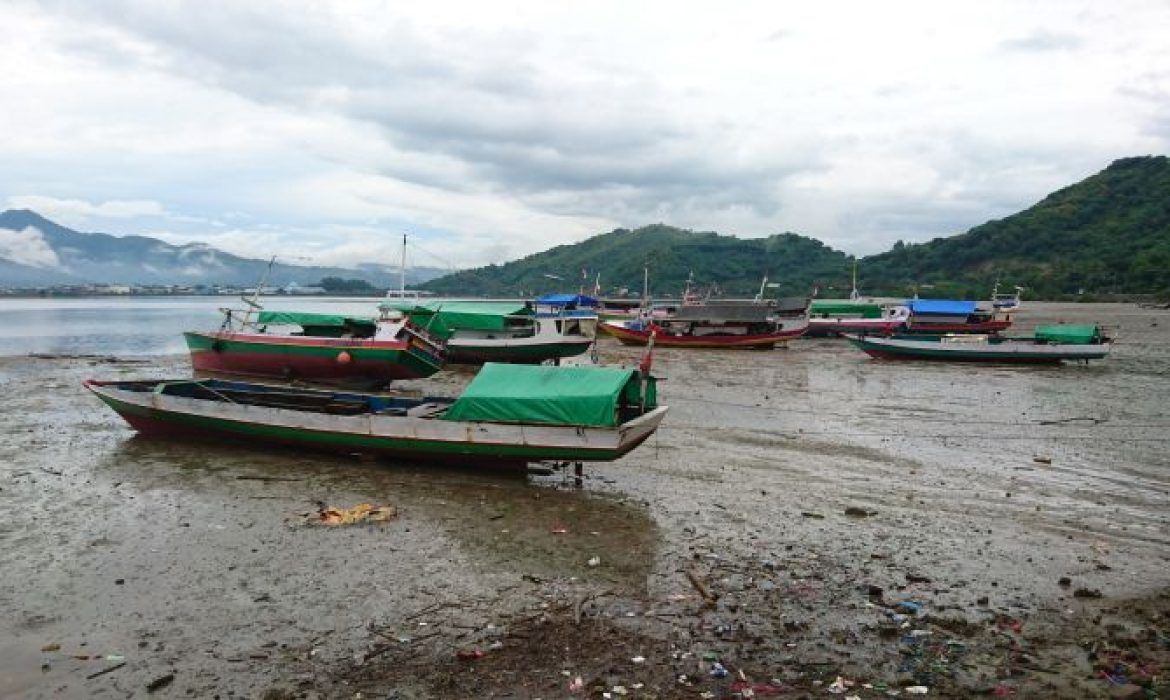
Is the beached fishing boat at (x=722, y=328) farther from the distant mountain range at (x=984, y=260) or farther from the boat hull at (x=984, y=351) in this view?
the distant mountain range at (x=984, y=260)

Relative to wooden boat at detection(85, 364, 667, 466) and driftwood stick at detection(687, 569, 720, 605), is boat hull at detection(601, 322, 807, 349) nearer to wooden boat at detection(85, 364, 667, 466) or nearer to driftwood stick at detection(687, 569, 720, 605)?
wooden boat at detection(85, 364, 667, 466)

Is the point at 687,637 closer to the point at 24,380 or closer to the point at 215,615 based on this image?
the point at 215,615

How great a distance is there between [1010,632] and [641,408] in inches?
250

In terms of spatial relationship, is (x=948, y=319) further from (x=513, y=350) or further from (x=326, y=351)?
(x=326, y=351)

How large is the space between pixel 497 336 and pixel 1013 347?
2065 centimetres

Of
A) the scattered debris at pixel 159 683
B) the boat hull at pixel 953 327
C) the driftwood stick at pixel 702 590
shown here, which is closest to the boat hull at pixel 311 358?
the driftwood stick at pixel 702 590

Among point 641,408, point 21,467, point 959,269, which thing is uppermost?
point 959,269

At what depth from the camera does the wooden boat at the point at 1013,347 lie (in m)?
28.3

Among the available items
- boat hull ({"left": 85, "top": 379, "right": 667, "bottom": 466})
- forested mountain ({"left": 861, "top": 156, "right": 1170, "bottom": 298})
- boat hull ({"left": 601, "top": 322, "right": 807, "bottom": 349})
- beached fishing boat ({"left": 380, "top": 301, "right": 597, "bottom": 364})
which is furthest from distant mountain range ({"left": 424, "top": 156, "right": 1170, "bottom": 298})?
boat hull ({"left": 85, "top": 379, "right": 667, "bottom": 466})

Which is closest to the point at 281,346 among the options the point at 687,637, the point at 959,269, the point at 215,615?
the point at 215,615

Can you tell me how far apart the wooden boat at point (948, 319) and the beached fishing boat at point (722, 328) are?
7879mm

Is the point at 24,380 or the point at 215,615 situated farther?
the point at 24,380

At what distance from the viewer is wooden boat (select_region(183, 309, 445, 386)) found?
22.2 meters

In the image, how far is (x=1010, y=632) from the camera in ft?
21.5
